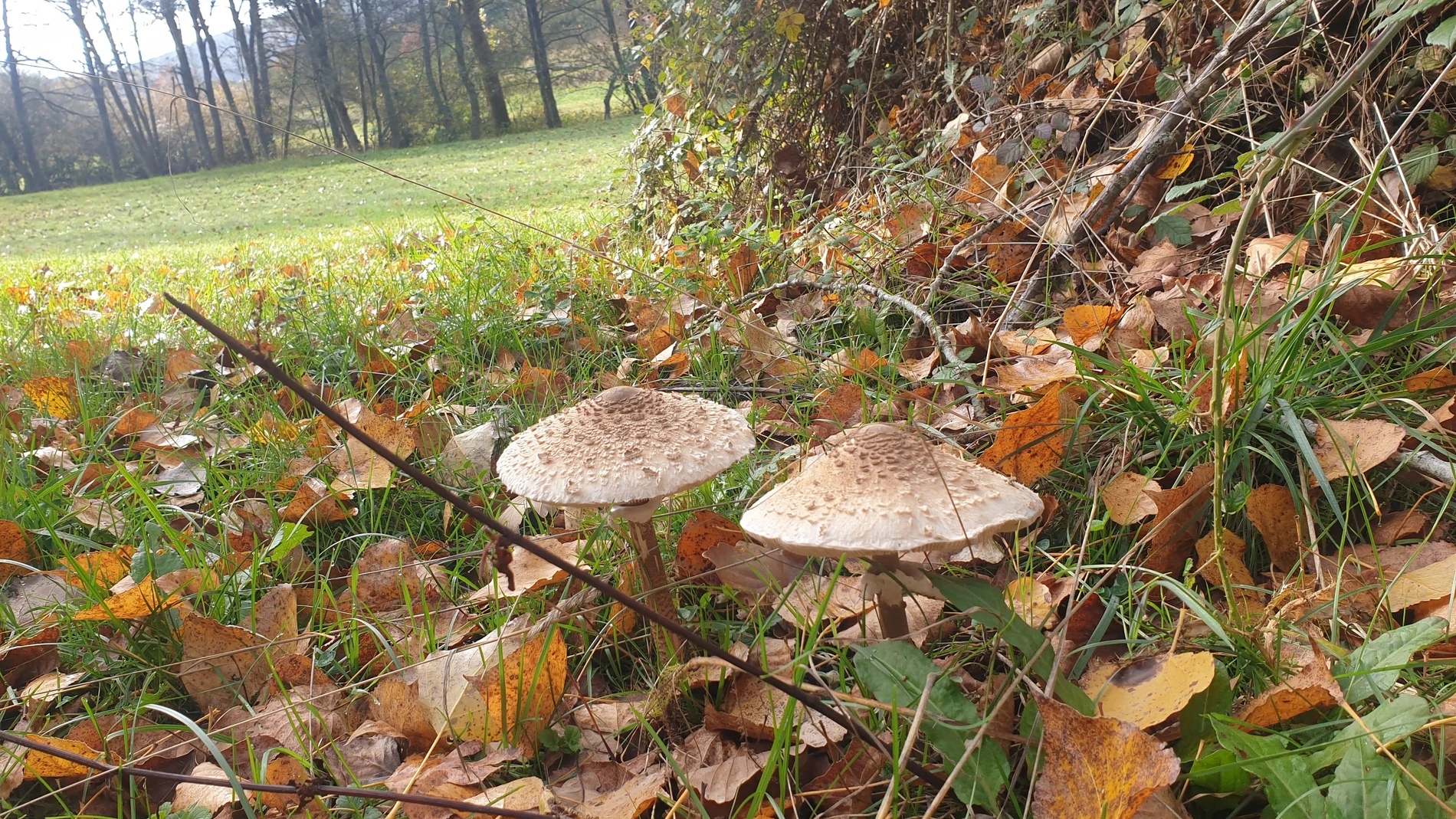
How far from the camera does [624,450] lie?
59.7 inches

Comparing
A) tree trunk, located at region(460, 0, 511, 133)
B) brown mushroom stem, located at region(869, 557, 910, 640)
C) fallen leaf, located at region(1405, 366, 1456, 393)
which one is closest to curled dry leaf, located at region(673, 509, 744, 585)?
brown mushroom stem, located at region(869, 557, 910, 640)

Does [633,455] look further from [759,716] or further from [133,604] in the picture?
[133,604]

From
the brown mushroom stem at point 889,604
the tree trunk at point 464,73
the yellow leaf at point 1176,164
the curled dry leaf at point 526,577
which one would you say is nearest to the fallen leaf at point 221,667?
the curled dry leaf at point 526,577

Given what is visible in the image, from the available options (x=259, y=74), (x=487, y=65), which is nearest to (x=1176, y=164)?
(x=487, y=65)

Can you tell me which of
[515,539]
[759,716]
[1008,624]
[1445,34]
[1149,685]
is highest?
[1445,34]

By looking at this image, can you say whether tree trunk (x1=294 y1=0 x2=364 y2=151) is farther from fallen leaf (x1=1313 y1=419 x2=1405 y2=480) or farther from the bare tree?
fallen leaf (x1=1313 y1=419 x2=1405 y2=480)

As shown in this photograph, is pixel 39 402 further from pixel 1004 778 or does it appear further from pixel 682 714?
pixel 1004 778

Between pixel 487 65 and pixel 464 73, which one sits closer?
pixel 487 65

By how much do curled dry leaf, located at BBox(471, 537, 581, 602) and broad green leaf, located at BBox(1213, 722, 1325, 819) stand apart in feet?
4.20

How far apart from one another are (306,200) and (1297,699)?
21854 mm

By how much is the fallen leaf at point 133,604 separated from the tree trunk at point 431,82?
39095 mm

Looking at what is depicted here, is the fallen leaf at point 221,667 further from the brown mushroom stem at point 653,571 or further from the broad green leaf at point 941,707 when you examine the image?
the broad green leaf at point 941,707

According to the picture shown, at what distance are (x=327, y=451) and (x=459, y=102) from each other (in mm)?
41179

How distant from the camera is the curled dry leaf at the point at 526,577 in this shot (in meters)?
1.84
